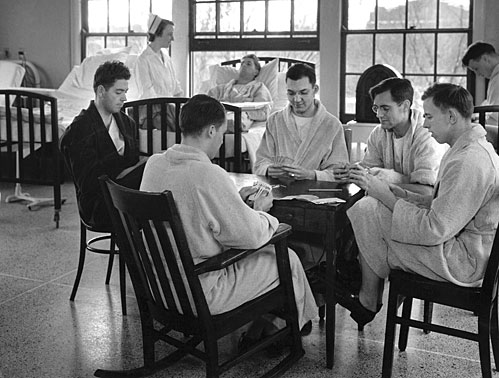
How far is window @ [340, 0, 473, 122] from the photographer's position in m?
6.41

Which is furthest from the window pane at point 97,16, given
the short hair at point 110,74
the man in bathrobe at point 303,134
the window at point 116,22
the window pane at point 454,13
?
the man in bathrobe at point 303,134

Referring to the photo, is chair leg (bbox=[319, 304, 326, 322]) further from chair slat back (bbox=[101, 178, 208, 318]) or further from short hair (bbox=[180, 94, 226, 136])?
short hair (bbox=[180, 94, 226, 136])

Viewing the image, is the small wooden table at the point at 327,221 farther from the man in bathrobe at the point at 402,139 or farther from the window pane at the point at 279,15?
the window pane at the point at 279,15

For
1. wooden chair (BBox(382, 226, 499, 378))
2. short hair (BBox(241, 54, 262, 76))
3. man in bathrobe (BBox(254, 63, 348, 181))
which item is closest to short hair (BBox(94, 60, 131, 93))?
man in bathrobe (BBox(254, 63, 348, 181))

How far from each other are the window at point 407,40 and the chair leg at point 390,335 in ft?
14.0

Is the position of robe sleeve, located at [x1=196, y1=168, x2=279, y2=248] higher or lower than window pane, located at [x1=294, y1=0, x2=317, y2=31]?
lower

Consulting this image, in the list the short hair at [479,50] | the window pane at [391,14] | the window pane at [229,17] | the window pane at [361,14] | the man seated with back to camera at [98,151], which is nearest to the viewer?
the man seated with back to camera at [98,151]

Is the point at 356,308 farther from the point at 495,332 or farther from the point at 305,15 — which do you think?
the point at 305,15

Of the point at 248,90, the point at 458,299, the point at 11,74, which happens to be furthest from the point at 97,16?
the point at 458,299

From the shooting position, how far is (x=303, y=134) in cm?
363

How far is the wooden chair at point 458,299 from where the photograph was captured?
239 cm

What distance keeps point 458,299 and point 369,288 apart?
0.45m

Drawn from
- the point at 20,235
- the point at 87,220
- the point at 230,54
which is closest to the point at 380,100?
the point at 87,220

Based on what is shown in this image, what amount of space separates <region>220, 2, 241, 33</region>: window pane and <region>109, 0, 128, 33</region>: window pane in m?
1.14
